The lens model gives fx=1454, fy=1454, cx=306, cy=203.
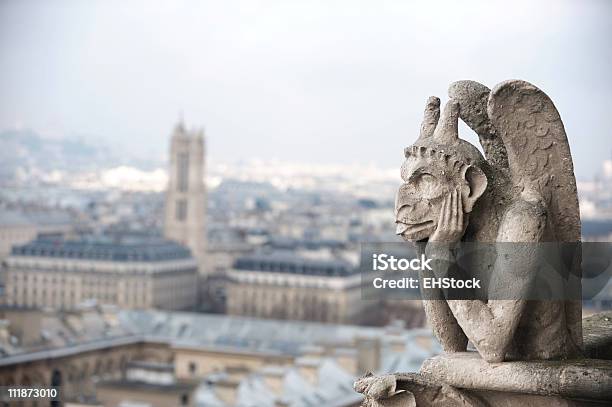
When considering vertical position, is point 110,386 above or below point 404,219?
below

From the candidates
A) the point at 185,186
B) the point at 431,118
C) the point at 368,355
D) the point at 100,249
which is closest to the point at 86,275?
the point at 100,249

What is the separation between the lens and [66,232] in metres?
90.0

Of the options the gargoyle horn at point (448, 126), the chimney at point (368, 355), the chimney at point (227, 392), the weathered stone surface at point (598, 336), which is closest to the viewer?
the gargoyle horn at point (448, 126)

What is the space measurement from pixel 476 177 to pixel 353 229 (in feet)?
319

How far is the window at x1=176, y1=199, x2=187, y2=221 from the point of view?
310 feet

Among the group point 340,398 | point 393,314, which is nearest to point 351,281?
point 393,314

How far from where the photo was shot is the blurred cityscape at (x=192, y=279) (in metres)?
31.2

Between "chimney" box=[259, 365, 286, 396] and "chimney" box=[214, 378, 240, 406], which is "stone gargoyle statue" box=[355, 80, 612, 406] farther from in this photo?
"chimney" box=[259, 365, 286, 396]

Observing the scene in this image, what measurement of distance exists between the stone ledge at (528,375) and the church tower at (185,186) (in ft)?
293

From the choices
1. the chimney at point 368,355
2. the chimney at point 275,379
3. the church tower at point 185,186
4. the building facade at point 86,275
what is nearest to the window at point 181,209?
the church tower at point 185,186

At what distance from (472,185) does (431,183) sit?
4.1 inches

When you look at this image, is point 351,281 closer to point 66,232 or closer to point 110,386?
point 66,232

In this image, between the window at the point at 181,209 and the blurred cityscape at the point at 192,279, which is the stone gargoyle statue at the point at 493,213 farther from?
the window at the point at 181,209

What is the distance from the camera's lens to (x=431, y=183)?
12.1ft
